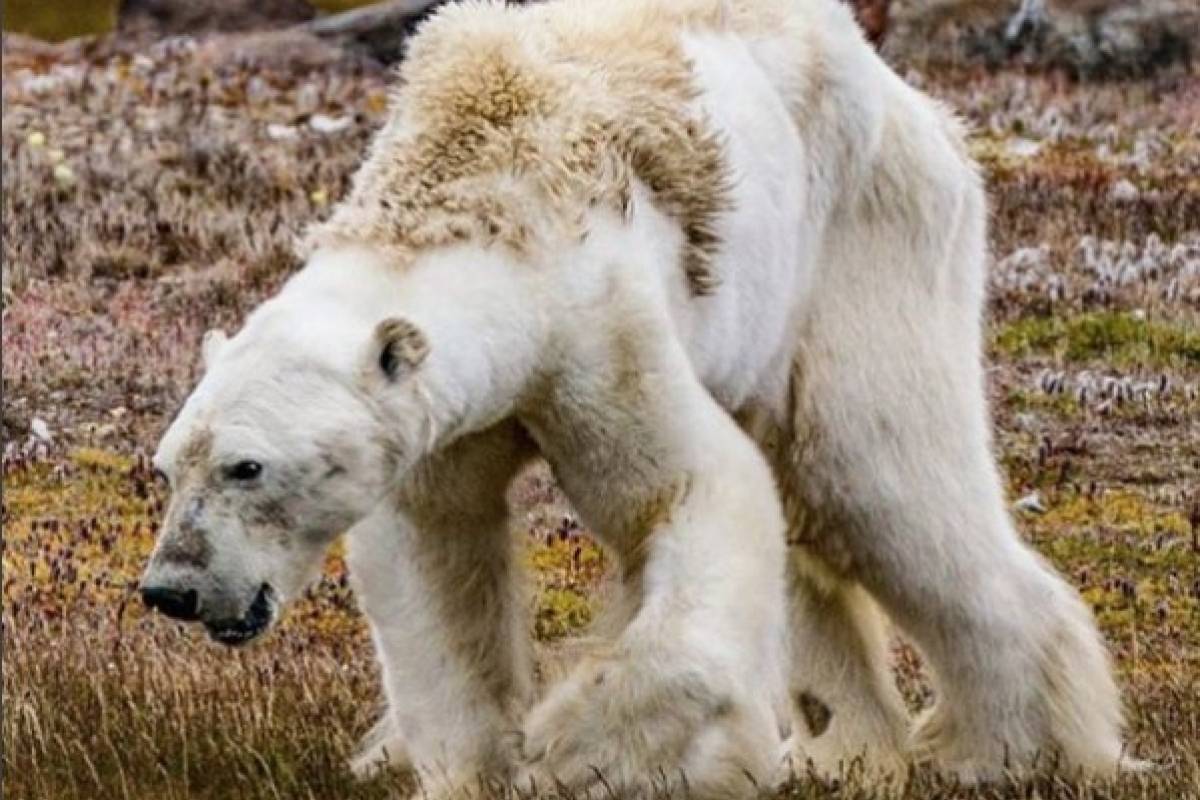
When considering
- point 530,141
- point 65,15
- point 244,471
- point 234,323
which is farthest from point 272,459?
point 65,15

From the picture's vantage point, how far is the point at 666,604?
21.6 ft

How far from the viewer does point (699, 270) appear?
22.8 ft

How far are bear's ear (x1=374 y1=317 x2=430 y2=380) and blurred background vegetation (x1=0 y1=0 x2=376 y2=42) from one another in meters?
21.3

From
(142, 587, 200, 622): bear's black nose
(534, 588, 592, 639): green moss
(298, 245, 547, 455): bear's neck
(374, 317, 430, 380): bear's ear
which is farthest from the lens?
(534, 588, 592, 639): green moss

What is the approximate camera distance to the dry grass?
805 centimetres

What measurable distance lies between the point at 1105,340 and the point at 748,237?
7.31 m

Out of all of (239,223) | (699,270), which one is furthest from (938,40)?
(699,270)

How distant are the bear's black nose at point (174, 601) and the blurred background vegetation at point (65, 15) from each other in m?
21.6

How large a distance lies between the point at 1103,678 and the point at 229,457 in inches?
112

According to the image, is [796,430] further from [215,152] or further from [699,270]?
[215,152]

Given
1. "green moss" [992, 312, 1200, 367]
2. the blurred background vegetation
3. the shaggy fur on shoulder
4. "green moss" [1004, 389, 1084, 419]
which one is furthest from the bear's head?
the blurred background vegetation

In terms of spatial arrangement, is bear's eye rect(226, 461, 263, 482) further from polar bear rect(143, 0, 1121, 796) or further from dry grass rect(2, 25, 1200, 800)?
dry grass rect(2, 25, 1200, 800)

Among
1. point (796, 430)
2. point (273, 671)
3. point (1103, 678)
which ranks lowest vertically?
point (273, 671)

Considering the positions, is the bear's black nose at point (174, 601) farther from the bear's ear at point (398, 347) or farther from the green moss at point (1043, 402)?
the green moss at point (1043, 402)
